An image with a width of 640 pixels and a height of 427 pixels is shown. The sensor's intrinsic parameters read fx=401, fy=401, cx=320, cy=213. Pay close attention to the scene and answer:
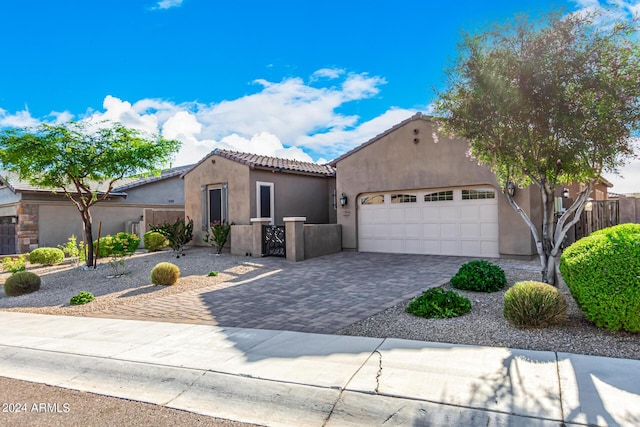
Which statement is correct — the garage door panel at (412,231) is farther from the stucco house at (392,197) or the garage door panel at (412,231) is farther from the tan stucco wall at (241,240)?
the tan stucco wall at (241,240)

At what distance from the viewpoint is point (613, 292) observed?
15.8 ft

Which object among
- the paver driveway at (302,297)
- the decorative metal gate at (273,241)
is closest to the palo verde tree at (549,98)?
the paver driveway at (302,297)

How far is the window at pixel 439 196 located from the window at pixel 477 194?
46 cm

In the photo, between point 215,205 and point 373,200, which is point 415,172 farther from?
point 215,205

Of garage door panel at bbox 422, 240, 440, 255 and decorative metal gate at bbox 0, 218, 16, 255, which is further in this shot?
decorative metal gate at bbox 0, 218, 16, 255

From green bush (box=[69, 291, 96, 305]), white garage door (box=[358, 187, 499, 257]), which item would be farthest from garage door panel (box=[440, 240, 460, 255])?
green bush (box=[69, 291, 96, 305])

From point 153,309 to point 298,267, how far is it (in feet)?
16.4

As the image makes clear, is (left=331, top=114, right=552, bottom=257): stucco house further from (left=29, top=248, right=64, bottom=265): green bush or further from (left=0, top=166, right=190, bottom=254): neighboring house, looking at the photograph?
(left=29, top=248, right=64, bottom=265): green bush

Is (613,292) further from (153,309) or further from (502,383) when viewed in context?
(153,309)

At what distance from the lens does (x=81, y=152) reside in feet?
41.3

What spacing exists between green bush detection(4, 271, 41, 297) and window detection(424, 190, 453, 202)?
12.0m

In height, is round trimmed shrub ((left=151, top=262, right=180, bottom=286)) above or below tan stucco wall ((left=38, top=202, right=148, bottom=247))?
below

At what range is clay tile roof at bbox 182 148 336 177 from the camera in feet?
54.0

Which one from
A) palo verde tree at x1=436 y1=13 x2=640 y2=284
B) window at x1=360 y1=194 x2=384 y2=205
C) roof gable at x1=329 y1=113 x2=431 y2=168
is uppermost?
roof gable at x1=329 y1=113 x2=431 y2=168
